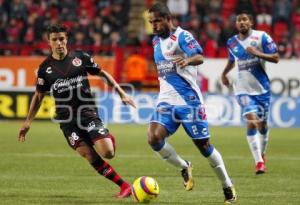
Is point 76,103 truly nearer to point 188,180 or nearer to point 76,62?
point 76,62

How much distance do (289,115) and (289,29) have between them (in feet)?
16.9

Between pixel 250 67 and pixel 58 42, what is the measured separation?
4502mm

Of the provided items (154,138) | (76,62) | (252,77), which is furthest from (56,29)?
(252,77)

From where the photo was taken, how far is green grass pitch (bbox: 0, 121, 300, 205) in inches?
386

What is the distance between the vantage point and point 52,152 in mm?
15844

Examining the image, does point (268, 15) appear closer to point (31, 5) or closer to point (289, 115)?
point (289, 115)

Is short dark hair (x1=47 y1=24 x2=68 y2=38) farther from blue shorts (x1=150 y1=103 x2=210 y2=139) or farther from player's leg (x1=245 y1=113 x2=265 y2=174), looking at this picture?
player's leg (x1=245 y1=113 x2=265 y2=174)

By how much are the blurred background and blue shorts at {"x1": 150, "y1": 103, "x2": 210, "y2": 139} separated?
13.1 m

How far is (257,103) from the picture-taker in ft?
44.3

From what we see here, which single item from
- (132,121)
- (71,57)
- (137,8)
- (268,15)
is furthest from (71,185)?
(137,8)

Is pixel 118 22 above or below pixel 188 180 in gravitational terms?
below

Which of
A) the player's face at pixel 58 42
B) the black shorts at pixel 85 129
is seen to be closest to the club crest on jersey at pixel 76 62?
the player's face at pixel 58 42

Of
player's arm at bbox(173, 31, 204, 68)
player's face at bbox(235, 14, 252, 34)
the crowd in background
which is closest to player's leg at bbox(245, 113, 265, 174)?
player's face at bbox(235, 14, 252, 34)

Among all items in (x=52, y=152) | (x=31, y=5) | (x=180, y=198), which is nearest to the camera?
(x=180, y=198)
